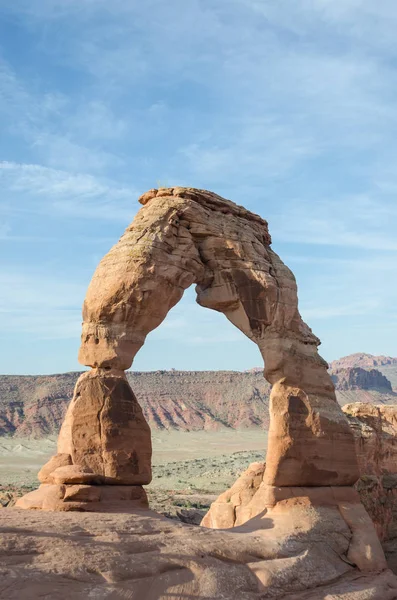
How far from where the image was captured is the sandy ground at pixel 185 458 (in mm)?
41500

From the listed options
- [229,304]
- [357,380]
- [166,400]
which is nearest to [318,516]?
[229,304]

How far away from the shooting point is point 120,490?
11773mm

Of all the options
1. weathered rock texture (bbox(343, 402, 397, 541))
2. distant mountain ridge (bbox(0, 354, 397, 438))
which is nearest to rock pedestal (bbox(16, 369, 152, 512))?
weathered rock texture (bbox(343, 402, 397, 541))

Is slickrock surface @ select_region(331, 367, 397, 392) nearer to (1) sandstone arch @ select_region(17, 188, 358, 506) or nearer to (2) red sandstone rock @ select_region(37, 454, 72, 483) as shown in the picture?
(1) sandstone arch @ select_region(17, 188, 358, 506)

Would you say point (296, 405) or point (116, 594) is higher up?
point (296, 405)

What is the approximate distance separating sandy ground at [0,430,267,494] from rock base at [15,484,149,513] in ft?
81.3

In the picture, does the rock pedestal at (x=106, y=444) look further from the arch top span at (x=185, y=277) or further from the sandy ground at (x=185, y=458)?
the sandy ground at (x=185, y=458)

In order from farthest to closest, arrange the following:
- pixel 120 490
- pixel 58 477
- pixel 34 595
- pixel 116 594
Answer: pixel 120 490 < pixel 58 477 < pixel 116 594 < pixel 34 595

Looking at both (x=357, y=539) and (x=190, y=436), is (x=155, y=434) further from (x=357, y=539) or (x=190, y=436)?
(x=357, y=539)

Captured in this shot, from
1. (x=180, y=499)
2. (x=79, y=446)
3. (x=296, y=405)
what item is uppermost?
(x=296, y=405)

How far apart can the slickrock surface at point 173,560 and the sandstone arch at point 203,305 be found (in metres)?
1.17

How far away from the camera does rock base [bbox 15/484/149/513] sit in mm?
10555

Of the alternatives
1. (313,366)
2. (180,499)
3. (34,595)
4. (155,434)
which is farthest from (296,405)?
(155,434)

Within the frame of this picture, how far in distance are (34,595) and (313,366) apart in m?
8.50
